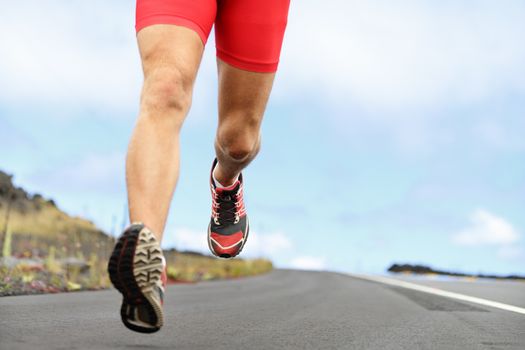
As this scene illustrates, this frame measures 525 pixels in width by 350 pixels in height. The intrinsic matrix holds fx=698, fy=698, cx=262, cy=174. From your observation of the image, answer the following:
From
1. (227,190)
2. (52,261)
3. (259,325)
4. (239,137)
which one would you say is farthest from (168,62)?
(52,261)

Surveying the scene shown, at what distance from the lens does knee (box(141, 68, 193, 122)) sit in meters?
2.56

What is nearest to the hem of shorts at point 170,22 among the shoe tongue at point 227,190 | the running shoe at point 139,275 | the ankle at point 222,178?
the running shoe at point 139,275

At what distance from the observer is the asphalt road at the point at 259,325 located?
2.99 meters

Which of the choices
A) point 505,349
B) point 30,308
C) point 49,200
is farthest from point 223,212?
point 49,200

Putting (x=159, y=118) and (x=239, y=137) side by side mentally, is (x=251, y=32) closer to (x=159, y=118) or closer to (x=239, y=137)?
(x=239, y=137)

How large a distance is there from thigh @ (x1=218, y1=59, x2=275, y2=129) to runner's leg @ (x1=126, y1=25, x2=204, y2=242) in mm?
737

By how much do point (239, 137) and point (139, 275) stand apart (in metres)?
1.64

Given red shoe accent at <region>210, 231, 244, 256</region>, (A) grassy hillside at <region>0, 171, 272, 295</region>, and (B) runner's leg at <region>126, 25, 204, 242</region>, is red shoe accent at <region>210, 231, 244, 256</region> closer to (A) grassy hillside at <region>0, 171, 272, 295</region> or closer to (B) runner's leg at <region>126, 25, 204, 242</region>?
(A) grassy hillside at <region>0, 171, 272, 295</region>

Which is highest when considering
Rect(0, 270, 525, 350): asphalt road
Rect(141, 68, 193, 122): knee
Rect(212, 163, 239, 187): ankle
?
Rect(212, 163, 239, 187): ankle

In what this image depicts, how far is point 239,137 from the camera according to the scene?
3.75m

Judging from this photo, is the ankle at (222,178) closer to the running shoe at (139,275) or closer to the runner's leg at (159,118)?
the runner's leg at (159,118)

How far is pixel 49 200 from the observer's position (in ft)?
87.8

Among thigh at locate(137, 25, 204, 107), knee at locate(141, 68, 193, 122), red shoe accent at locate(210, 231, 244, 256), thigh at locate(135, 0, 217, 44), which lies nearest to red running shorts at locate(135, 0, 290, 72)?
thigh at locate(135, 0, 217, 44)

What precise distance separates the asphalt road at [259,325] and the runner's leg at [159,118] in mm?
682
